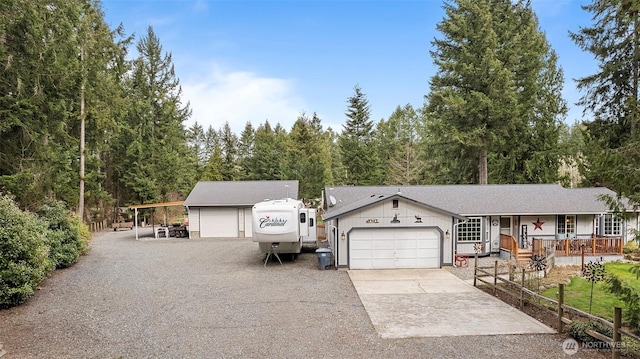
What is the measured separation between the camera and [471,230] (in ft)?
61.2

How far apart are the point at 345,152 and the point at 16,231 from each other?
3501cm

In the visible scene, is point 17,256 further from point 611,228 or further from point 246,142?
point 246,142

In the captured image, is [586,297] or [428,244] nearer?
[586,297]

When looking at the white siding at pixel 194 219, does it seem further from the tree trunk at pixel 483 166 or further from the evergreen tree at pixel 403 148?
the evergreen tree at pixel 403 148

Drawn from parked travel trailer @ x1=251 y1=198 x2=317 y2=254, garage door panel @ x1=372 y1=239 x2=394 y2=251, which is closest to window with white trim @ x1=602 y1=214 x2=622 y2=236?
garage door panel @ x1=372 y1=239 x2=394 y2=251

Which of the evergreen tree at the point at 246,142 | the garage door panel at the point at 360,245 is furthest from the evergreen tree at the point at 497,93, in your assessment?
the evergreen tree at the point at 246,142

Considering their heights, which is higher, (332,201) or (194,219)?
(332,201)

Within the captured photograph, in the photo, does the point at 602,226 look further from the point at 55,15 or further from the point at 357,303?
the point at 55,15

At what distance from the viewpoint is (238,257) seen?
722 inches

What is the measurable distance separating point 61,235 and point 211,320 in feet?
30.9

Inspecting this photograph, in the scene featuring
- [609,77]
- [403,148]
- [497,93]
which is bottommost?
[403,148]

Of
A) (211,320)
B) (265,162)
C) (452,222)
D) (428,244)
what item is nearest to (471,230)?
(452,222)

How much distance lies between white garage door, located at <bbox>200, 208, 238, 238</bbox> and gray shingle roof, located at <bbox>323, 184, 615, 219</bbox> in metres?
8.25

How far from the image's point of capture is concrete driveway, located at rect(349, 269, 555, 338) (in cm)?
874
